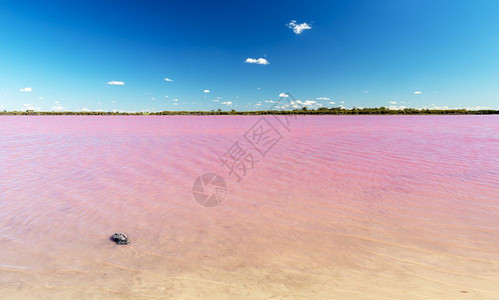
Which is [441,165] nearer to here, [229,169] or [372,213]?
[372,213]

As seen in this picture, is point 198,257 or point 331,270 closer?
point 331,270

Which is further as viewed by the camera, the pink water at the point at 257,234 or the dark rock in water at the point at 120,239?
the dark rock in water at the point at 120,239

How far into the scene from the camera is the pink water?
2650mm

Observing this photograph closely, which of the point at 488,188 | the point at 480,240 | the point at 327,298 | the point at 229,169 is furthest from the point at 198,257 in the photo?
the point at 488,188

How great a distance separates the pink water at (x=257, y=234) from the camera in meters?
2.65

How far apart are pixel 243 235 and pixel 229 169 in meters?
4.12

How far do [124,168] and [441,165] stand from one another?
9833mm

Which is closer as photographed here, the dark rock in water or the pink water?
the pink water

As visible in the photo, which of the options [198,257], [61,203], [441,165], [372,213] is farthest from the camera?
[441,165]

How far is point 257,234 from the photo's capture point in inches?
148

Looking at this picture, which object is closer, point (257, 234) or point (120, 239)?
point (120, 239)

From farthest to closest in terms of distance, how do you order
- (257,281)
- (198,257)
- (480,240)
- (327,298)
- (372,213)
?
(372,213), (480,240), (198,257), (257,281), (327,298)

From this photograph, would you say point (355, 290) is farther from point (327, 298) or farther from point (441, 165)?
point (441, 165)

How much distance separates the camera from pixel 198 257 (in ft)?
10.5
